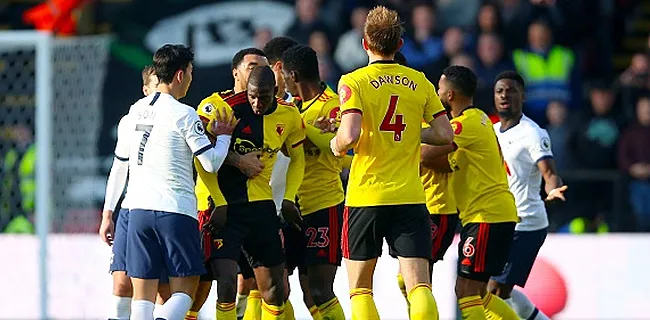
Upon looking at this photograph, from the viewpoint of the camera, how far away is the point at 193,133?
29.5 ft

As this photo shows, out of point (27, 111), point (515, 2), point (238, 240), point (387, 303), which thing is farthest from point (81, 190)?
point (238, 240)

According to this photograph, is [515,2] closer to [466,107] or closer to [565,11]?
[565,11]

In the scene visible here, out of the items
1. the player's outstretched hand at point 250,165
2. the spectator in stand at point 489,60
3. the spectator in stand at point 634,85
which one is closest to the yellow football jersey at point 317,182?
the player's outstretched hand at point 250,165

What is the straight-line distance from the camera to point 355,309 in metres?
9.05

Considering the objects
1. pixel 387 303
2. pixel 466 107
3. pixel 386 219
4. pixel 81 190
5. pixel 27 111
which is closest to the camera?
pixel 386 219

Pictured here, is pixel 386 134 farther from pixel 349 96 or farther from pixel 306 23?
pixel 306 23

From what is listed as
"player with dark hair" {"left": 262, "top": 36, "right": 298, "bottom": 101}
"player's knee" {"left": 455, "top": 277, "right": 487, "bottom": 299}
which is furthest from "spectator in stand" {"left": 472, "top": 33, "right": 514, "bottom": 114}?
"player's knee" {"left": 455, "top": 277, "right": 487, "bottom": 299}

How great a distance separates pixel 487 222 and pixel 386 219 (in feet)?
5.22

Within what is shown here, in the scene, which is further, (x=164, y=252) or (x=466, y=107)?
(x=466, y=107)

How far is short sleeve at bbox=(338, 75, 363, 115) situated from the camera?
8742 millimetres

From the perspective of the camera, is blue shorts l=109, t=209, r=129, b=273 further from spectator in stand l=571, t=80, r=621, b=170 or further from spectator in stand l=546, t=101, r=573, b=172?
spectator in stand l=571, t=80, r=621, b=170

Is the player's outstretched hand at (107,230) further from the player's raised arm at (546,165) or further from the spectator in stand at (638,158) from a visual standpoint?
the spectator in stand at (638,158)

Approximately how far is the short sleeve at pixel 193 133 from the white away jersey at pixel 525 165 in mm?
3090

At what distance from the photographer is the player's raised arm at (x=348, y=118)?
28.4ft
